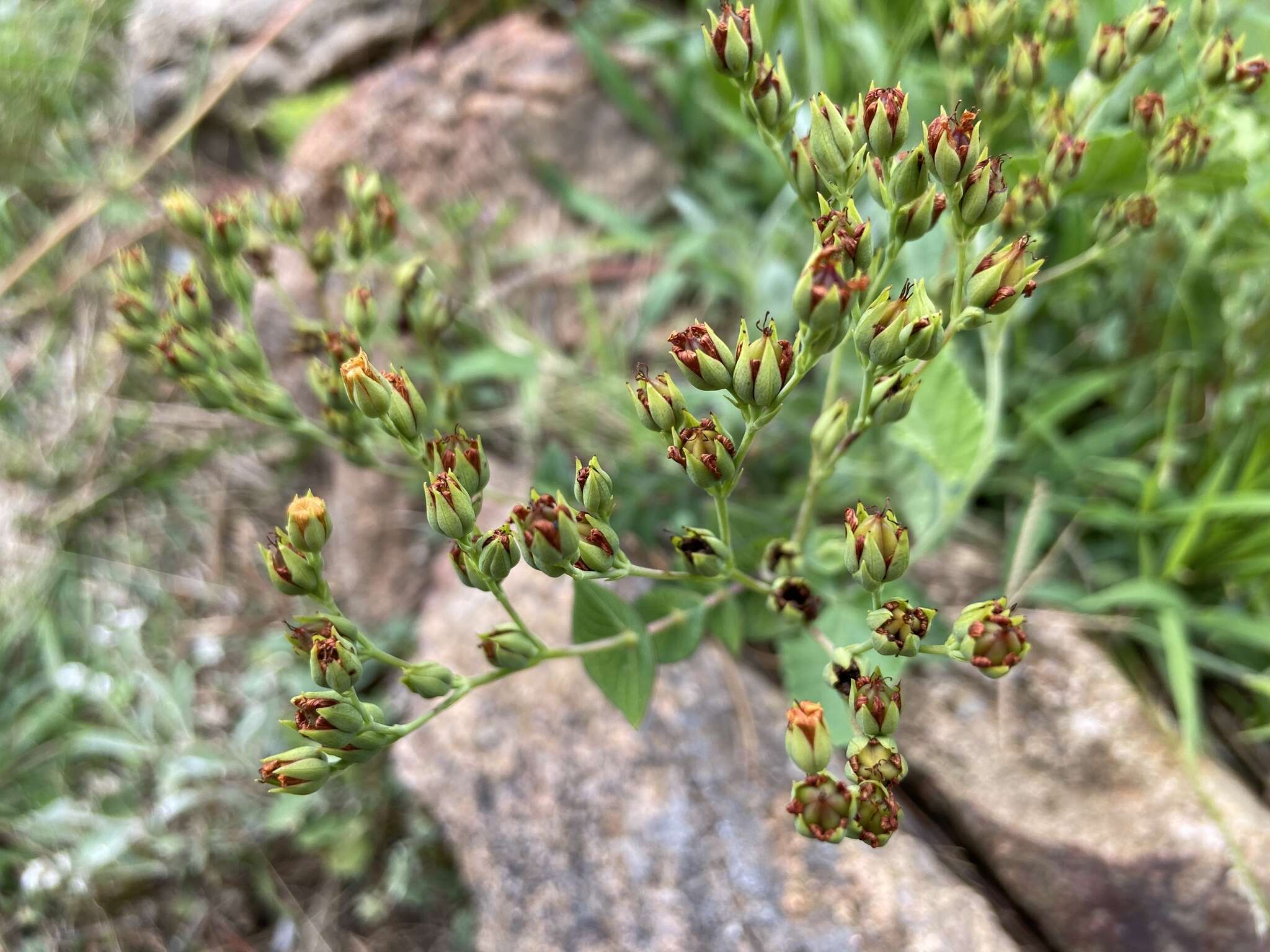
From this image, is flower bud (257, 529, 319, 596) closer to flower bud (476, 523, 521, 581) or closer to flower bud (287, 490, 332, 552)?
flower bud (287, 490, 332, 552)

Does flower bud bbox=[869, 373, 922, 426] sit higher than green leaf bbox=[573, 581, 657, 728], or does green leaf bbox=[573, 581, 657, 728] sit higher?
flower bud bbox=[869, 373, 922, 426]

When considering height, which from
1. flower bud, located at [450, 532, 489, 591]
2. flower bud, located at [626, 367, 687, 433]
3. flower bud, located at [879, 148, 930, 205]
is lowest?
flower bud, located at [450, 532, 489, 591]

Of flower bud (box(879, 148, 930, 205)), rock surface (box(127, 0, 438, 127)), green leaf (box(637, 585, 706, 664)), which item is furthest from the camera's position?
rock surface (box(127, 0, 438, 127))

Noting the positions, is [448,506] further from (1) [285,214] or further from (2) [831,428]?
(1) [285,214]

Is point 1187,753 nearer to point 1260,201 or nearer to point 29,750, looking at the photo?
point 1260,201

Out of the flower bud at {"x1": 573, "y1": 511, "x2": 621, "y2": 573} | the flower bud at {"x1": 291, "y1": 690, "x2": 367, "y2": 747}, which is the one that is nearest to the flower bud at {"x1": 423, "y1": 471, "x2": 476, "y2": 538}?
the flower bud at {"x1": 573, "y1": 511, "x2": 621, "y2": 573}

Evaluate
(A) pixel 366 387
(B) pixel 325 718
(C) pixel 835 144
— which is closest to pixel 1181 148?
(C) pixel 835 144
